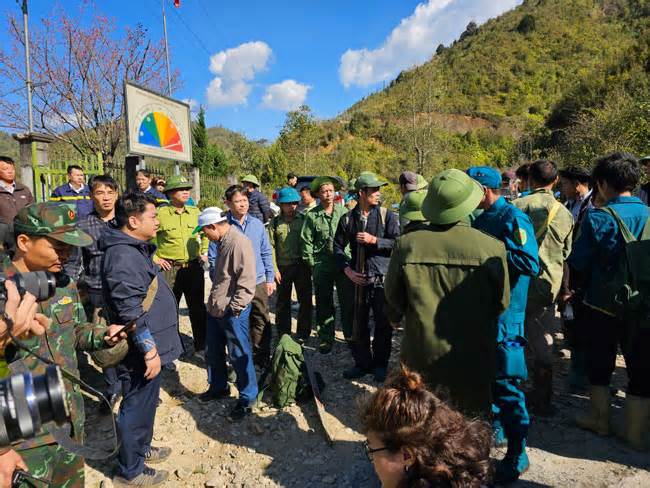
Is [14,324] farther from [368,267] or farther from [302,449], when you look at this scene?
[368,267]

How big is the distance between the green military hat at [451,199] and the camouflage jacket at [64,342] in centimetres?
191

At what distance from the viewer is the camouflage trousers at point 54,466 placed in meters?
1.67

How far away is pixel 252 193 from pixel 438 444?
6.53m

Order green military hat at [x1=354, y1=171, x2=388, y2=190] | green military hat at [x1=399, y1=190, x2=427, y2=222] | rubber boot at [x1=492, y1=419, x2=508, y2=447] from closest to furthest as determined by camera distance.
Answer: rubber boot at [x1=492, y1=419, x2=508, y2=447]
green military hat at [x1=399, y1=190, x2=427, y2=222]
green military hat at [x1=354, y1=171, x2=388, y2=190]

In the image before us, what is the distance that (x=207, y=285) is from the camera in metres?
7.45

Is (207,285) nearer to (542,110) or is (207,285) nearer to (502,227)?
(502,227)

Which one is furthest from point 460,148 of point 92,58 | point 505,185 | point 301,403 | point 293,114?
point 301,403

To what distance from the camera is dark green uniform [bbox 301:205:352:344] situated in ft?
15.3

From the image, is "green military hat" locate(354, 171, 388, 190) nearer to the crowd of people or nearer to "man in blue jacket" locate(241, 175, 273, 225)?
the crowd of people

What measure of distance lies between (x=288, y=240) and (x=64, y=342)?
3.25m

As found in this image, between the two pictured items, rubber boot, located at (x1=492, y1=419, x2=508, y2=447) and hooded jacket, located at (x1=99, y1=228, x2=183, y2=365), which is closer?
hooded jacket, located at (x1=99, y1=228, x2=183, y2=365)

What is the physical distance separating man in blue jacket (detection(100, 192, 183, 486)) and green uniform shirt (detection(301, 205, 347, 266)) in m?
2.14

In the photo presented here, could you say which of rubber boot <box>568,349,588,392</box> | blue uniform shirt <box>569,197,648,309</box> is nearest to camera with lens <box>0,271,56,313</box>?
blue uniform shirt <box>569,197,648,309</box>

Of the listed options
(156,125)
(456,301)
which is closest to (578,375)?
(456,301)
